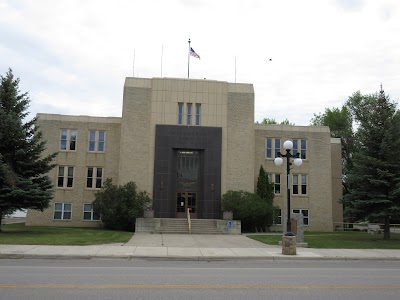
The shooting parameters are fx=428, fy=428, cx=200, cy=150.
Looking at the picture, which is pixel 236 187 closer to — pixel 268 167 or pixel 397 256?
pixel 268 167

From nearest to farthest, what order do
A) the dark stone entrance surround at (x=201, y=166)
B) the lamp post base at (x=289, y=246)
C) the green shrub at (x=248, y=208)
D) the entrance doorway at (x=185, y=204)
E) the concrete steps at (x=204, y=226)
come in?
the lamp post base at (x=289, y=246) → the concrete steps at (x=204, y=226) → the green shrub at (x=248, y=208) → the dark stone entrance surround at (x=201, y=166) → the entrance doorway at (x=185, y=204)

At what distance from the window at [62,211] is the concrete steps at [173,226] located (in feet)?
33.1

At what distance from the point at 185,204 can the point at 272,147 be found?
10.6m

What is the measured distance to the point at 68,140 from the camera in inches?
1580

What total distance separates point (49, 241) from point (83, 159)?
1990 cm

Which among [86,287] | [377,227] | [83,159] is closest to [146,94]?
[83,159]

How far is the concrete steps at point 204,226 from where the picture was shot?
33.3m

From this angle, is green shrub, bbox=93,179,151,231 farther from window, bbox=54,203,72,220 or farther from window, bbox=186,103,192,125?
window, bbox=186,103,192,125

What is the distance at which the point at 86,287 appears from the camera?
9367 millimetres

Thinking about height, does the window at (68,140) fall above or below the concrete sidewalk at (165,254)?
above

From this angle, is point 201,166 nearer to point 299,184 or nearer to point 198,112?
point 198,112

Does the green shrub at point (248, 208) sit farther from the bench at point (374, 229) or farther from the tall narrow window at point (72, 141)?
the tall narrow window at point (72, 141)

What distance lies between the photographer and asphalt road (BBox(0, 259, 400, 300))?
28.8 ft

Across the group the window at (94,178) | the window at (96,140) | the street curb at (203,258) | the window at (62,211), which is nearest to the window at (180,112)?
the window at (96,140)
